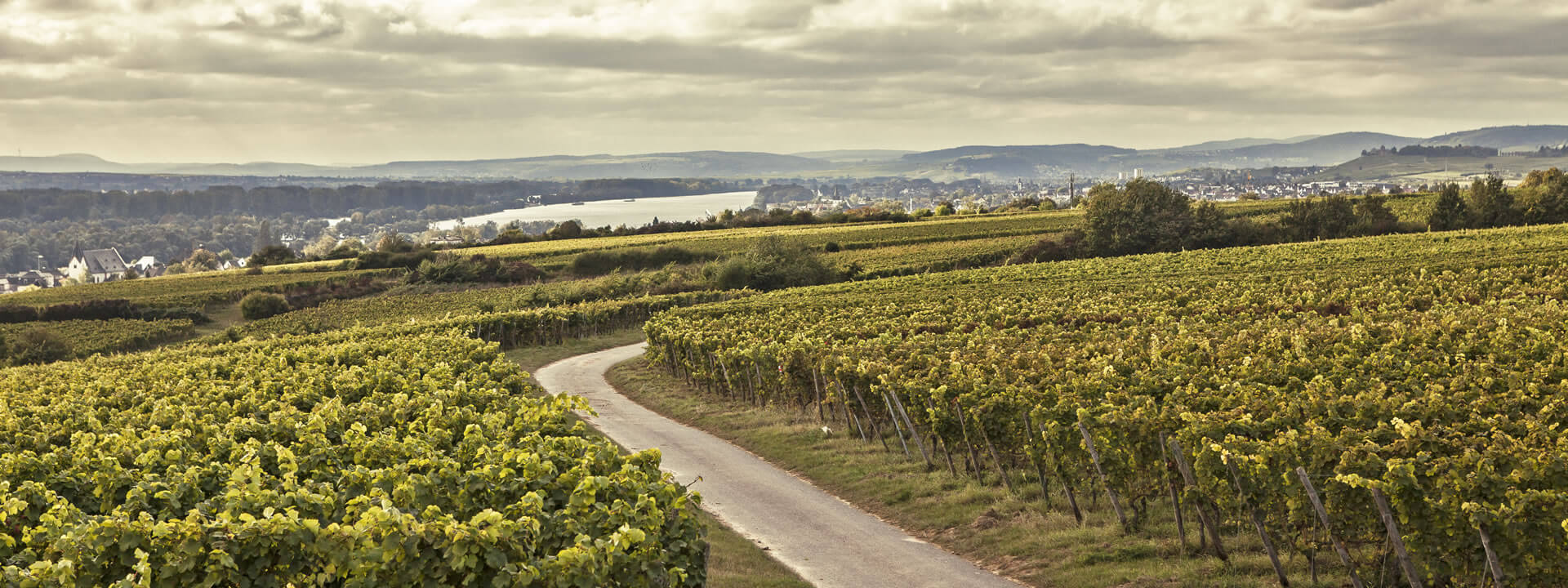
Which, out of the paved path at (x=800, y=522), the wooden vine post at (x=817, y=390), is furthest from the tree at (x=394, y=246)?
the wooden vine post at (x=817, y=390)

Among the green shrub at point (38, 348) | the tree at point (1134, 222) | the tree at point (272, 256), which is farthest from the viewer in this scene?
the tree at point (272, 256)

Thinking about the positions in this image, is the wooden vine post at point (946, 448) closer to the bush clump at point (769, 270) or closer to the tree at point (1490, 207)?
the bush clump at point (769, 270)

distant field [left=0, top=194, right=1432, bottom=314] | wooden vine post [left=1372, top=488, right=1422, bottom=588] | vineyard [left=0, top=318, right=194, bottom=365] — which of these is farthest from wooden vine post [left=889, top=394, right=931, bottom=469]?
distant field [left=0, top=194, right=1432, bottom=314]

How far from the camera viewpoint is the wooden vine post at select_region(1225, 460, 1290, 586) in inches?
513

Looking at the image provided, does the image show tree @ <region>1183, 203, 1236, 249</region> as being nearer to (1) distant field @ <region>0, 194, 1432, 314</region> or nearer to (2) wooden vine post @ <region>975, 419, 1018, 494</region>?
(1) distant field @ <region>0, 194, 1432, 314</region>

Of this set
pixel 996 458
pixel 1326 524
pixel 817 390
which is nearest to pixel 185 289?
pixel 817 390

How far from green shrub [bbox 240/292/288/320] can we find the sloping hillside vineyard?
1657 inches

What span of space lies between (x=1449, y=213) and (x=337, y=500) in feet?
309

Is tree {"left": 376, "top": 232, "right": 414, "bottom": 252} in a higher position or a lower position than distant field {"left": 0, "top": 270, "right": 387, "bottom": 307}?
higher

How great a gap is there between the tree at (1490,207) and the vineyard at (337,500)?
90.0 metres

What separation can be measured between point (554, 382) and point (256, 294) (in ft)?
143

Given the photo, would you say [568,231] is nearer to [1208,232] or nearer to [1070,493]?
[1208,232]

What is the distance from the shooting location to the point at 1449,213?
3374 inches

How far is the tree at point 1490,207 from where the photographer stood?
85.8 meters
